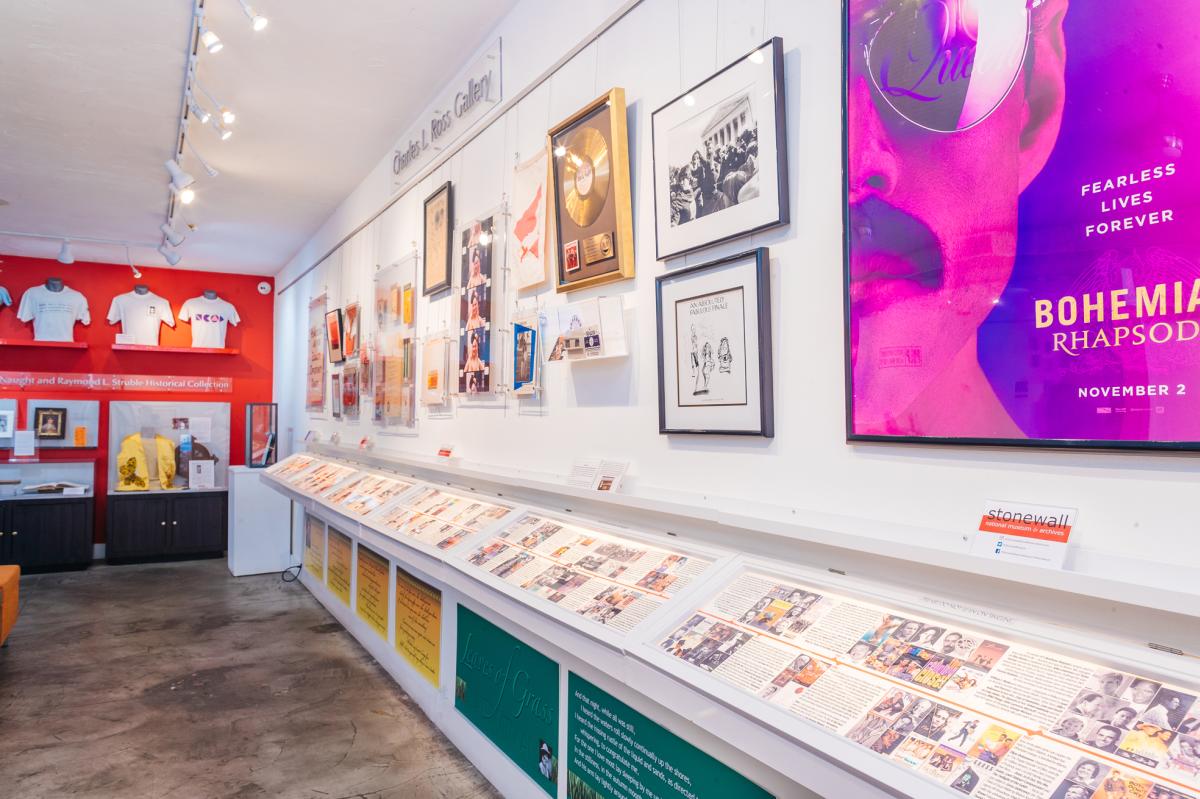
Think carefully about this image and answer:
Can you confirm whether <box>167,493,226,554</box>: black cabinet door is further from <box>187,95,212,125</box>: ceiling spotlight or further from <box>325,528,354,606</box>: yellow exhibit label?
<box>187,95,212,125</box>: ceiling spotlight

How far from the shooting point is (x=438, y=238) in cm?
429

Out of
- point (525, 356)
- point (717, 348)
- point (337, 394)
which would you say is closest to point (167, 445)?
point (337, 394)

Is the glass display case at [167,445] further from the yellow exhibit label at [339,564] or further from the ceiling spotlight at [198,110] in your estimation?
the ceiling spotlight at [198,110]

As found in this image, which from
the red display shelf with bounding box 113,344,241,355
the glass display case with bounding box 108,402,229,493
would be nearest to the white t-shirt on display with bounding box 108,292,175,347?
the red display shelf with bounding box 113,344,241,355

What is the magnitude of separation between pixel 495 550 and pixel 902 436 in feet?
5.15

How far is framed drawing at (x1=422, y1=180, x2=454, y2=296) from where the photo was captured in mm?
4152

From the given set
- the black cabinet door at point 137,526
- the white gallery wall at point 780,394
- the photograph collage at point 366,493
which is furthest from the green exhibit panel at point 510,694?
the black cabinet door at point 137,526

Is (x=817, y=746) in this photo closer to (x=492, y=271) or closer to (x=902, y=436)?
(x=902, y=436)

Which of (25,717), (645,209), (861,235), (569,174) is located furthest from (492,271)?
(25,717)

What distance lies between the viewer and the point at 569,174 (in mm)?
2857

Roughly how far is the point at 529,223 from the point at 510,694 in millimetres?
1990

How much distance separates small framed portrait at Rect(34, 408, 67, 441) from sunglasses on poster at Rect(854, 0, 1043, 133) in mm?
9626

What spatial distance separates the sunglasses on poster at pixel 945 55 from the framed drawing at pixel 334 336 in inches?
215

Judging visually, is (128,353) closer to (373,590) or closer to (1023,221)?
(373,590)
